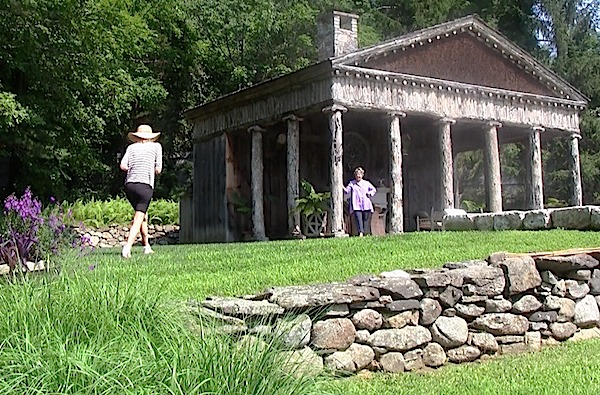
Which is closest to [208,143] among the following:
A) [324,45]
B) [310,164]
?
[310,164]

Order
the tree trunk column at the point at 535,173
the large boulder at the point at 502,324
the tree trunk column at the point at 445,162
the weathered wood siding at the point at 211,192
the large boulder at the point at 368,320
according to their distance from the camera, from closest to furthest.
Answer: the large boulder at the point at 368,320, the large boulder at the point at 502,324, the tree trunk column at the point at 445,162, the weathered wood siding at the point at 211,192, the tree trunk column at the point at 535,173

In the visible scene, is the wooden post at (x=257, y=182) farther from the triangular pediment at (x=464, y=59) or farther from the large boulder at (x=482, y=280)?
the large boulder at (x=482, y=280)

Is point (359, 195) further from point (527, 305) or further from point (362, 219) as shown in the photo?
point (527, 305)

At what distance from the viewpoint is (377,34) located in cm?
3950

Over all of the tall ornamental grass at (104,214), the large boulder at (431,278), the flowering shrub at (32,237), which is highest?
the tall ornamental grass at (104,214)

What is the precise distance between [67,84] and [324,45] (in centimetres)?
703

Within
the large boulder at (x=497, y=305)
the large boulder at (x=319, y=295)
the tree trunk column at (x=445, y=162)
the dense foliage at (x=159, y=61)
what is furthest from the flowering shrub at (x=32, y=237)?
the tree trunk column at (x=445, y=162)

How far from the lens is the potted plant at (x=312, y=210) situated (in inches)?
672

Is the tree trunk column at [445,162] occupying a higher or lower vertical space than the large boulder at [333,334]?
higher

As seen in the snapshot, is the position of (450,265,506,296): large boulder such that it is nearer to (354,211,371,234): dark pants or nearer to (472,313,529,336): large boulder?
(472,313,529,336): large boulder

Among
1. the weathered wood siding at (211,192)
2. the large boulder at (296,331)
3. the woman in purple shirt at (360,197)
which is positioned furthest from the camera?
the weathered wood siding at (211,192)

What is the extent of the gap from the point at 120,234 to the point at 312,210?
8596mm

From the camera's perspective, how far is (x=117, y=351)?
15.0 feet

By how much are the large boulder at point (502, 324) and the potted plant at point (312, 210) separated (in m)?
9.27
